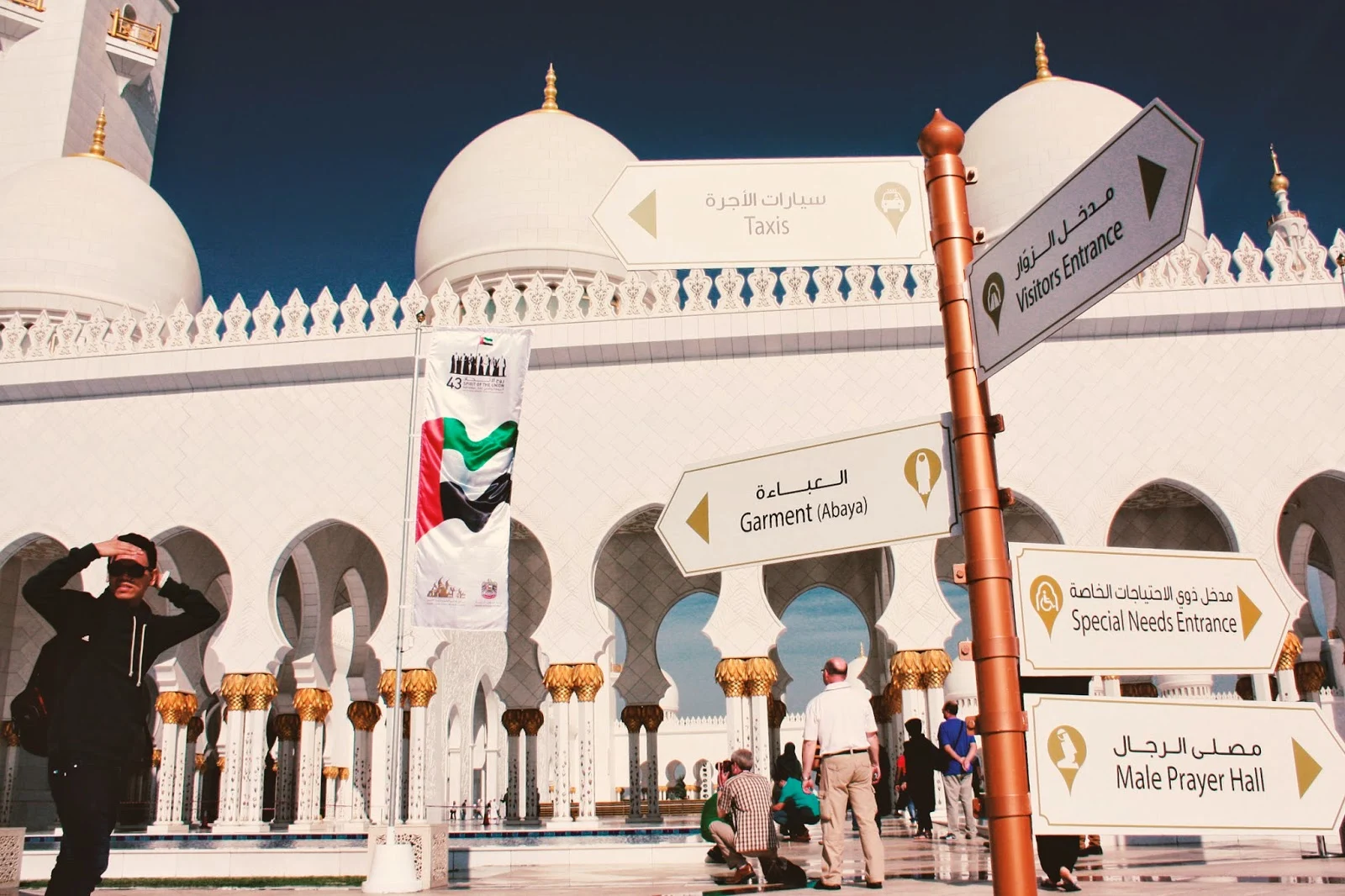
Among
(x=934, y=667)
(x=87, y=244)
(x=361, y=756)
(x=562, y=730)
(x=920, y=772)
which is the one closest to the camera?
(x=920, y=772)

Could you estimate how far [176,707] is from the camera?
12070mm

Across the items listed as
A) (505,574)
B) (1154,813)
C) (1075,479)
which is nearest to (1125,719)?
(1154,813)

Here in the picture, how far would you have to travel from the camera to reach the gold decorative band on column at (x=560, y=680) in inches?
426

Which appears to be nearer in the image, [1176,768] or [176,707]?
[1176,768]

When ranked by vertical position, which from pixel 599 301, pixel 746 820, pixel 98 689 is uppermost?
pixel 599 301

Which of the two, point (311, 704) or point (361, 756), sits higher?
point (311, 704)

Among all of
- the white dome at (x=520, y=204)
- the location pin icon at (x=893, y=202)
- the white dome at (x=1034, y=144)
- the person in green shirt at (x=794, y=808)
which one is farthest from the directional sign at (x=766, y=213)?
the white dome at (x=1034, y=144)

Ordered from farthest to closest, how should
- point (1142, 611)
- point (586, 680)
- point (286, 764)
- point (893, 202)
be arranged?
point (286, 764) < point (586, 680) < point (893, 202) < point (1142, 611)

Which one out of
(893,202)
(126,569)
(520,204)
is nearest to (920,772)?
(893,202)

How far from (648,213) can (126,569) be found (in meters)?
1.90

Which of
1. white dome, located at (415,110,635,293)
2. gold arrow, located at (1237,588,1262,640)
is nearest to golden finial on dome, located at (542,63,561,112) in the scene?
white dome, located at (415,110,635,293)

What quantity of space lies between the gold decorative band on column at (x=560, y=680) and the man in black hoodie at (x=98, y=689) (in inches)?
298

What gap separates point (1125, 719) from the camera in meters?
1.98

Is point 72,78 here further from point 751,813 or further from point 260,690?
point 751,813
